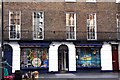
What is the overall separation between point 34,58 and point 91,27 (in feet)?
22.1

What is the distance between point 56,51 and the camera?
28.4 m

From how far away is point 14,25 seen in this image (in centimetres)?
2884

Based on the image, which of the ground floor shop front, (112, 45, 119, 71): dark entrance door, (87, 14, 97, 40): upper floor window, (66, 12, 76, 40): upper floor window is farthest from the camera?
(112, 45, 119, 71): dark entrance door

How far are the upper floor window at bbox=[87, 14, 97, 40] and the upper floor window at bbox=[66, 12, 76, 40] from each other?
1.50 metres

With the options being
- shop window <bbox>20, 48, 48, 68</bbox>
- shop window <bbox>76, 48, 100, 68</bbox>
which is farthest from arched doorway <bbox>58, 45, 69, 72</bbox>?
shop window <bbox>20, 48, 48, 68</bbox>

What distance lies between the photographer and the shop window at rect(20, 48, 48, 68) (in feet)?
93.8

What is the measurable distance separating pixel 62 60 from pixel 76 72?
6.33ft

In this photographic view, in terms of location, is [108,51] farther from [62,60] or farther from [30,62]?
[30,62]

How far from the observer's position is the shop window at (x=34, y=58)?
2858cm

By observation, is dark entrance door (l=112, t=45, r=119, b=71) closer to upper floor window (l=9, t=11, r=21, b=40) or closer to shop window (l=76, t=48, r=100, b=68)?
shop window (l=76, t=48, r=100, b=68)

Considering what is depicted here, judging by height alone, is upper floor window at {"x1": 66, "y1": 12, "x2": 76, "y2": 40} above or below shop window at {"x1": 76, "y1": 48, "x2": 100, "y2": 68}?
above

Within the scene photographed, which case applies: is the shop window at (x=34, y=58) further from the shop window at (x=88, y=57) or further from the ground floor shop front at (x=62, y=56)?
the shop window at (x=88, y=57)

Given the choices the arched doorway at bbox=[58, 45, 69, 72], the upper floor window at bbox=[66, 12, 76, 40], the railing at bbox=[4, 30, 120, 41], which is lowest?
the arched doorway at bbox=[58, 45, 69, 72]

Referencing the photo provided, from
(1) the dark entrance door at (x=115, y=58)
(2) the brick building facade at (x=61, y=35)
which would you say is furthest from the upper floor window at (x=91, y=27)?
(1) the dark entrance door at (x=115, y=58)
